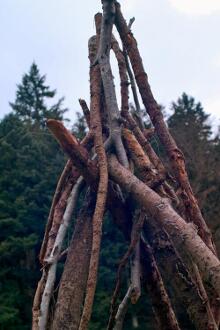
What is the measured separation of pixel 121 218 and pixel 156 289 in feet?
1.41

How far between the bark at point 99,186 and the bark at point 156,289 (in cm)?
36

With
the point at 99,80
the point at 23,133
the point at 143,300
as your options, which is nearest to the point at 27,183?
the point at 23,133

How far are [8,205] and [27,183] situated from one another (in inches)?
69.7

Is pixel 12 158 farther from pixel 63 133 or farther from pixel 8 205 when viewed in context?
pixel 63 133

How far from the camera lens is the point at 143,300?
12914 millimetres

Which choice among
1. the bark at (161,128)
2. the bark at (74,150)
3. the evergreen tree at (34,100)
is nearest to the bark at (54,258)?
the bark at (74,150)

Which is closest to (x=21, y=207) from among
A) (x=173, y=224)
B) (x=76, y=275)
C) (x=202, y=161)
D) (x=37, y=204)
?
(x=37, y=204)

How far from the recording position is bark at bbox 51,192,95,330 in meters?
2.02

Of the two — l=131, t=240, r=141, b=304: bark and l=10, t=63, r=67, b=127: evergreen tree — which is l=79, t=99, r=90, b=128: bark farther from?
l=10, t=63, r=67, b=127: evergreen tree

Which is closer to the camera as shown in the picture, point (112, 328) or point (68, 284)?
point (68, 284)

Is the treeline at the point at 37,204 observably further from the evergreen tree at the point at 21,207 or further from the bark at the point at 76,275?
the bark at the point at 76,275

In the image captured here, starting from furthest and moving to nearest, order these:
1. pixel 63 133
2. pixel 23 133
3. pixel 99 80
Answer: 1. pixel 23 133
2. pixel 99 80
3. pixel 63 133

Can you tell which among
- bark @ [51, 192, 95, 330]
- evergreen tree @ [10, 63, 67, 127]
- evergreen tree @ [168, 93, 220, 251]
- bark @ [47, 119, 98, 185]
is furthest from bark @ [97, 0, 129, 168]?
evergreen tree @ [10, 63, 67, 127]

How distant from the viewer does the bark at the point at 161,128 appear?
7.15ft
